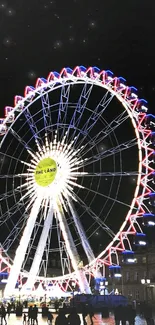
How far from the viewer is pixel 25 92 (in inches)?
1748

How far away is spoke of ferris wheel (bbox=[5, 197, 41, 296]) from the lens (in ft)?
129

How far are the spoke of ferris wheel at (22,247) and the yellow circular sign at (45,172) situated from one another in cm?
146

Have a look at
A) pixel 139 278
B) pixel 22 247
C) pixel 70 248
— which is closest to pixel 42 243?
pixel 22 247

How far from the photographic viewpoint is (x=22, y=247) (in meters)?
40.0

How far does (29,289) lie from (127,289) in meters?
39.1

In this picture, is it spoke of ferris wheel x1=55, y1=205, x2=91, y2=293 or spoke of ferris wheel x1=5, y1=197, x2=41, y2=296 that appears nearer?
spoke of ferris wheel x1=55, y1=205, x2=91, y2=293

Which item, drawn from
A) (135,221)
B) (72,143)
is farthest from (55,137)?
(135,221)

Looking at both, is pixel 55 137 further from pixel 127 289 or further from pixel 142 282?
pixel 127 289

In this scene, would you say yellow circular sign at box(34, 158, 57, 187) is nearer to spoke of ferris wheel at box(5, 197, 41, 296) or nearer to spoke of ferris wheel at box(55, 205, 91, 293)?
spoke of ferris wheel at box(5, 197, 41, 296)

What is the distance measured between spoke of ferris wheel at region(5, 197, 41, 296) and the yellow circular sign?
4.77 feet

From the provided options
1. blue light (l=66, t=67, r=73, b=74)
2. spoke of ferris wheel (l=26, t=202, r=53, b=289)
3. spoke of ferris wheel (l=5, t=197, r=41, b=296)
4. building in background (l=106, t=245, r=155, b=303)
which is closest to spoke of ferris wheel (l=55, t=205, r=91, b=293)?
spoke of ferris wheel (l=26, t=202, r=53, b=289)

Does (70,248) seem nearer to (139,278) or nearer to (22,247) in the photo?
(22,247)

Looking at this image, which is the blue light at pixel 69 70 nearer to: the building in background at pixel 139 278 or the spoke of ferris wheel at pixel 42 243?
the spoke of ferris wheel at pixel 42 243

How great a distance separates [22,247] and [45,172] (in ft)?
21.2
